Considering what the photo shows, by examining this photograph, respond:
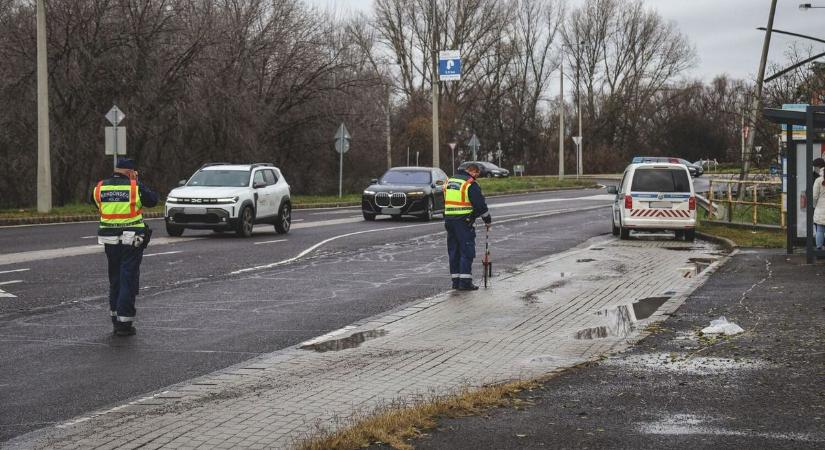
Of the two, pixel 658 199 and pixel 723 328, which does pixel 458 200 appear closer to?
pixel 723 328

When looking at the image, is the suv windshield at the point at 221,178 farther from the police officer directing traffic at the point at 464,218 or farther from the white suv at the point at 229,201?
the police officer directing traffic at the point at 464,218

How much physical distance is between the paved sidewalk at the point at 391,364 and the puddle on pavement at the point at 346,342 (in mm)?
18

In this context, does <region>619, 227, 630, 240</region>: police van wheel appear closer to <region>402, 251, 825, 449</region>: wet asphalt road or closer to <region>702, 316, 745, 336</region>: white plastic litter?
<region>402, 251, 825, 449</region>: wet asphalt road

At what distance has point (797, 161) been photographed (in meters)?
21.7

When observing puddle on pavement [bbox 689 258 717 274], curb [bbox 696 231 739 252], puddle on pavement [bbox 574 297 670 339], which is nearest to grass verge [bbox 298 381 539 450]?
puddle on pavement [bbox 574 297 670 339]

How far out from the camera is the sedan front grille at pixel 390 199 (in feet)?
105

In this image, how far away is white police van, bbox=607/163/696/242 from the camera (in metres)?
25.5

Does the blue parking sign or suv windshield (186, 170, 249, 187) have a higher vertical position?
the blue parking sign

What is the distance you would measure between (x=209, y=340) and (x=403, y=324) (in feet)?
6.90

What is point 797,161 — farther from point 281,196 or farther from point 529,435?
point 529,435

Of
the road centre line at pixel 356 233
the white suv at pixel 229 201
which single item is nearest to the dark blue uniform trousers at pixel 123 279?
the road centre line at pixel 356 233

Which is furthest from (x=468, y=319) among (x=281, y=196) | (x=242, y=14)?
(x=242, y=14)

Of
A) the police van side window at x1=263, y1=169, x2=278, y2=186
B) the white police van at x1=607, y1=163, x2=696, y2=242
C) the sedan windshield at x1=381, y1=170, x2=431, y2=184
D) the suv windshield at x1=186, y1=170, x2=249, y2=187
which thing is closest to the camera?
the white police van at x1=607, y1=163, x2=696, y2=242

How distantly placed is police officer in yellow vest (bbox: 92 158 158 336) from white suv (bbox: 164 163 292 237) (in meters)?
13.0
